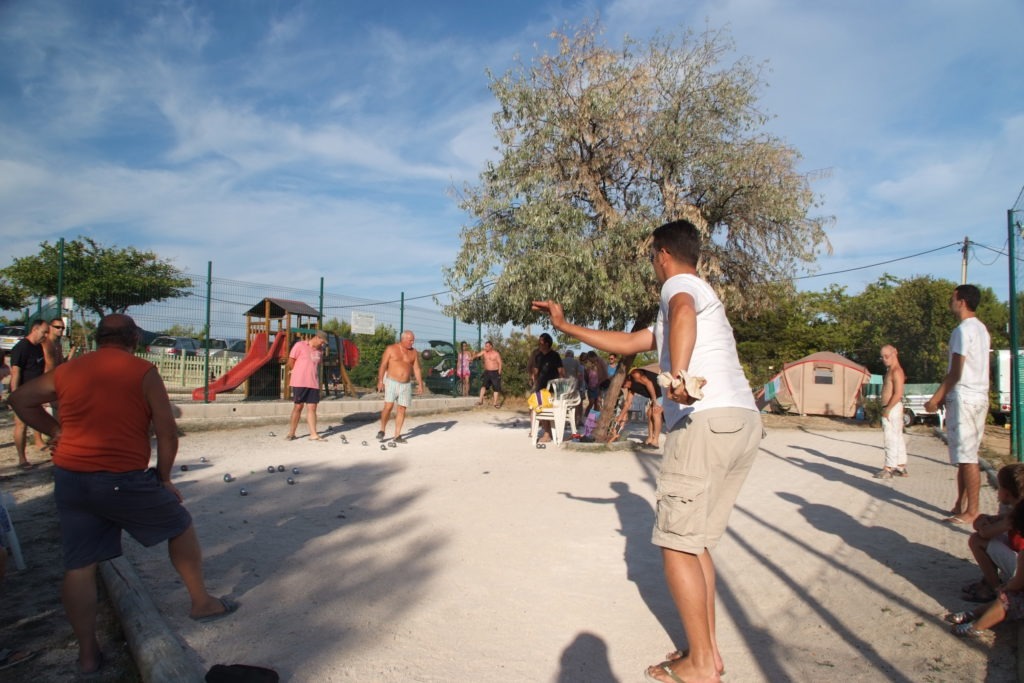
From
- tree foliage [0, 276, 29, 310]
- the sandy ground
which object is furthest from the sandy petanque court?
tree foliage [0, 276, 29, 310]

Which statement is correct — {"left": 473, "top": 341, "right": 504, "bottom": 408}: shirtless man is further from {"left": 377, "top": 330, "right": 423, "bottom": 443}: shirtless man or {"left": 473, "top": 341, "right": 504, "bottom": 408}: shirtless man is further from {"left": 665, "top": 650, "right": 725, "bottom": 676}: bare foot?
{"left": 665, "top": 650, "right": 725, "bottom": 676}: bare foot

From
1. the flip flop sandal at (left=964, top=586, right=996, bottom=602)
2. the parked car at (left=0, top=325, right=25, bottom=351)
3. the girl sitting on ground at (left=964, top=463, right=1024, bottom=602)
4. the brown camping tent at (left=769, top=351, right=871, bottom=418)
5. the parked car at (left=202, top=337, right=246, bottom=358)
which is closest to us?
the girl sitting on ground at (left=964, top=463, right=1024, bottom=602)

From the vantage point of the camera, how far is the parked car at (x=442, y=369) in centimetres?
2162

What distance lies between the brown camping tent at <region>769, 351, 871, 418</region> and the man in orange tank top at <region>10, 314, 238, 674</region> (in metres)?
19.9

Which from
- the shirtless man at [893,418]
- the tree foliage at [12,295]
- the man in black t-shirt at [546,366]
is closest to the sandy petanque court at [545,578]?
the shirtless man at [893,418]

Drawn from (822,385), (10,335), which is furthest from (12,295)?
(822,385)

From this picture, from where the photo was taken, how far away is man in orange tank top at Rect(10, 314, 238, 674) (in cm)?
318

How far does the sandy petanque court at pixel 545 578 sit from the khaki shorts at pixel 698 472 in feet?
2.32

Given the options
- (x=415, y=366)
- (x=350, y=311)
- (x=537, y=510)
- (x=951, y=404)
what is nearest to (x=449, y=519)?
(x=537, y=510)

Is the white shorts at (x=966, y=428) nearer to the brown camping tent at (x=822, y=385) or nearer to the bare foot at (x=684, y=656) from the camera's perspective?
the bare foot at (x=684, y=656)

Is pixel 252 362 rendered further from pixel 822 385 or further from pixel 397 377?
pixel 822 385

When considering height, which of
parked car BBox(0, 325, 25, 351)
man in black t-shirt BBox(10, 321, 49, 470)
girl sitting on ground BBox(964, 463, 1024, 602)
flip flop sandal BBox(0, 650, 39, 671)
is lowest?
flip flop sandal BBox(0, 650, 39, 671)

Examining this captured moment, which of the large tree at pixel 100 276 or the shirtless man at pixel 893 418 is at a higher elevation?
the large tree at pixel 100 276

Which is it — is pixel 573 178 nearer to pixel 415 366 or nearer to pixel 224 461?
pixel 415 366
